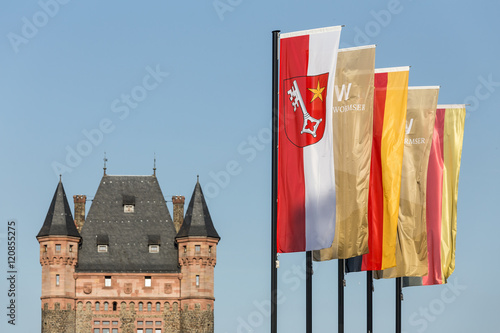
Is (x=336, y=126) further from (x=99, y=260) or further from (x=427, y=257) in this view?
(x=99, y=260)

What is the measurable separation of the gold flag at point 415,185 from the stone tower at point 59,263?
8095cm

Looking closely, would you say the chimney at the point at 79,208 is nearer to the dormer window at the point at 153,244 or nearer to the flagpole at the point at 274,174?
the dormer window at the point at 153,244

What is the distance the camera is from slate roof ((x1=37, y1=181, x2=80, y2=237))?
12725 centimetres

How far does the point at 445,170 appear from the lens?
5003 cm

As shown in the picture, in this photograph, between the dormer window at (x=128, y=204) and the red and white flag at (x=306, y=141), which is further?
the dormer window at (x=128, y=204)

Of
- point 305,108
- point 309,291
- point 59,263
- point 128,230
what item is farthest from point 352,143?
point 128,230

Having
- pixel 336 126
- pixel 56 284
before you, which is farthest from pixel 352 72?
pixel 56 284

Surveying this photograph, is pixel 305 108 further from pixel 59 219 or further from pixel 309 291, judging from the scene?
→ pixel 59 219

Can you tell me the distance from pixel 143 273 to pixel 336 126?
306 ft

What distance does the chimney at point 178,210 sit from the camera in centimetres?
13212

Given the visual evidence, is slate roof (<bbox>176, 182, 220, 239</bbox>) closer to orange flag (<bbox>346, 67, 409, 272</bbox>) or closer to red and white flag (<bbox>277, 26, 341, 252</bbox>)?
orange flag (<bbox>346, 67, 409, 272</bbox>)

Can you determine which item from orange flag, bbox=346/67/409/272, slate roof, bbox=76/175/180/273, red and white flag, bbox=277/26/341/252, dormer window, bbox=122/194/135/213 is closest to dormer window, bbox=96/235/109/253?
slate roof, bbox=76/175/180/273

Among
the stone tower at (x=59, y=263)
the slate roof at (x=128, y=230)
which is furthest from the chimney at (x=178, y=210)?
the stone tower at (x=59, y=263)

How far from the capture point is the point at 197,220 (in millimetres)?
128000
